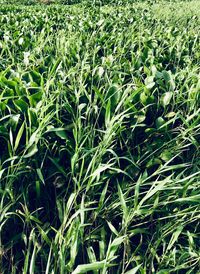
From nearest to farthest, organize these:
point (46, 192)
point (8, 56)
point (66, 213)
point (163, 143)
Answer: point (66, 213) → point (46, 192) → point (163, 143) → point (8, 56)

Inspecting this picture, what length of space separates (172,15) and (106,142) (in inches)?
194

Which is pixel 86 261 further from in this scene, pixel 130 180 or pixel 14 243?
pixel 130 180

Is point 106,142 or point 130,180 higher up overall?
point 106,142

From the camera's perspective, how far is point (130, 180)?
6.31 feet

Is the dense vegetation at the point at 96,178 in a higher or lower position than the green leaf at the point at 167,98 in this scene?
lower

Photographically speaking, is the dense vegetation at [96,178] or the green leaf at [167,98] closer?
the dense vegetation at [96,178]

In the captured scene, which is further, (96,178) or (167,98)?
(167,98)

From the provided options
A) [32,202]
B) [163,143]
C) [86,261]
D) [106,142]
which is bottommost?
[86,261]

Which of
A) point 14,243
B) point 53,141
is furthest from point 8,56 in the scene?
point 14,243

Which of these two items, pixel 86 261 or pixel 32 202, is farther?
pixel 32 202

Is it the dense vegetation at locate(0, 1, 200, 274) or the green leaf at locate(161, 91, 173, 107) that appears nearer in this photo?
the dense vegetation at locate(0, 1, 200, 274)

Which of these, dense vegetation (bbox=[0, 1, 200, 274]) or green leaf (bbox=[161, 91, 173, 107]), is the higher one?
green leaf (bbox=[161, 91, 173, 107])

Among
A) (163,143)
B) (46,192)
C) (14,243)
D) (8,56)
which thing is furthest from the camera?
(8,56)

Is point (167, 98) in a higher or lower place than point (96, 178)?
higher
